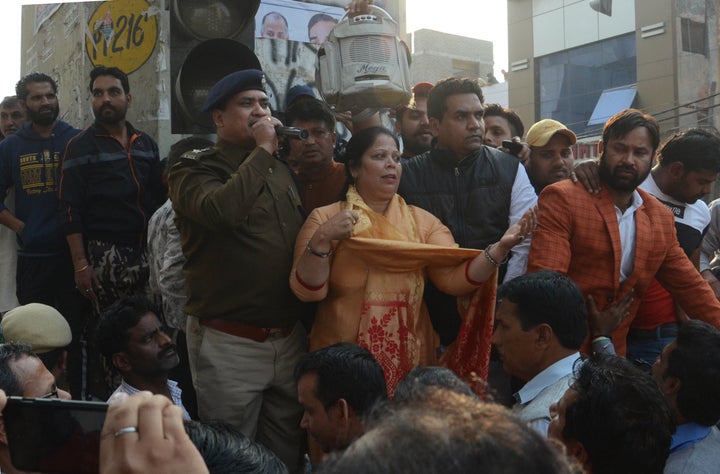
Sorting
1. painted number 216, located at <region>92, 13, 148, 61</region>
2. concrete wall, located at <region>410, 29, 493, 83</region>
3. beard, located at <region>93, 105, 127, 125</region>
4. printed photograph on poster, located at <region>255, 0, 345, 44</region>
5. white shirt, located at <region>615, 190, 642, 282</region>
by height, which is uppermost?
concrete wall, located at <region>410, 29, 493, 83</region>

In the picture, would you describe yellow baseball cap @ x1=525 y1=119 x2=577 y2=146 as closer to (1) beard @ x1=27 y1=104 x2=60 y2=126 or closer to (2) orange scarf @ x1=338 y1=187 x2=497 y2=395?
(2) orange scarf @ x1=338 y1=187 x2=497 y2=395

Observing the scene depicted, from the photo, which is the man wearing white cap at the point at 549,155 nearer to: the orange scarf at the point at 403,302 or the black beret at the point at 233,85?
the orange scarf at the point at 403,302

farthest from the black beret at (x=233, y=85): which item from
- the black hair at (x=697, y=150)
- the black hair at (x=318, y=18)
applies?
the black hair at (x=318, y=18)

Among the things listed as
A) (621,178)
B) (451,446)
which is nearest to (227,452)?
(451,446)

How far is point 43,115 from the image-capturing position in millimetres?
5125

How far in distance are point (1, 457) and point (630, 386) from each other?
72.6 inches

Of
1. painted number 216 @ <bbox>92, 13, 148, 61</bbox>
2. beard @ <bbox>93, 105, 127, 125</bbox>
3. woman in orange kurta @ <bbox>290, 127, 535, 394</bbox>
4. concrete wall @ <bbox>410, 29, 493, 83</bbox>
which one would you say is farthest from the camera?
concrete wall @ <bbox>410, 29, 493, 83</bbox>

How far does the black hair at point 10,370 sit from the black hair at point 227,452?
114cm

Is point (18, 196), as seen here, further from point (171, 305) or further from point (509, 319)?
point (509, 319)

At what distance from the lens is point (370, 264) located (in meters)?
3.67

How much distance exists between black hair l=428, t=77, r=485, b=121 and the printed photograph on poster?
2562 mm

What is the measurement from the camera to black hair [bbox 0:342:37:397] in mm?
2959

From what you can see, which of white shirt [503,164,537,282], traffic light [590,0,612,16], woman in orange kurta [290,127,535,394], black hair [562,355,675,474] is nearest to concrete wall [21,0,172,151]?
woman in orange kurta [290,127,535,394]

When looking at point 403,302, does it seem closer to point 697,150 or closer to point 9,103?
point 697,150
